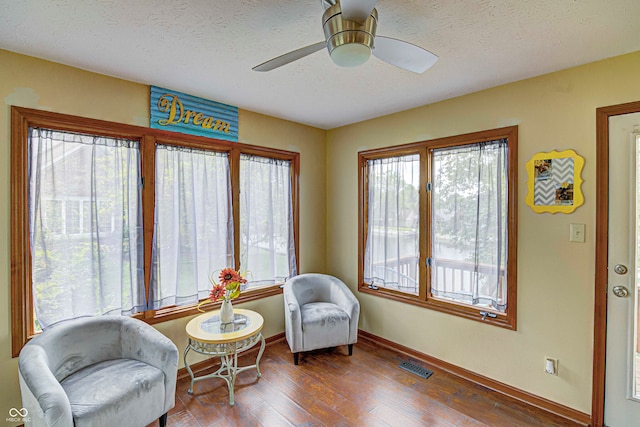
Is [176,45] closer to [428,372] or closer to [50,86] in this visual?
[50,86]

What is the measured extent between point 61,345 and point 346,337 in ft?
7.33

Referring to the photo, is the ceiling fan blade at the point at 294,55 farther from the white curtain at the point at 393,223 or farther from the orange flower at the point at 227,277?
the white curtain at the point at 393,223

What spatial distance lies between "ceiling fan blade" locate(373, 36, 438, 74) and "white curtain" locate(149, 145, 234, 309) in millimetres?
1962

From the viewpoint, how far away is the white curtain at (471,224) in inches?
97.1

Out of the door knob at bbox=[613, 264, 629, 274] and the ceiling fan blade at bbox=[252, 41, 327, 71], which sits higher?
the ceiling fan blade at bbox=[252, 41, 327, 71]

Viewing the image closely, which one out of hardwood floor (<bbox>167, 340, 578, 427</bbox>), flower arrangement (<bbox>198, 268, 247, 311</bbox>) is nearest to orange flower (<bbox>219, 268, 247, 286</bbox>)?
flower arrangement (<bbox>198, 268, 247, 311</bbox>)

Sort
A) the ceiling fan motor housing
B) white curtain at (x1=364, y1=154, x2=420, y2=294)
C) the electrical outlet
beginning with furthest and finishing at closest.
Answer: white curtain at (x1=364, y1=154, x2=420, y2=294) → the electrical outlet → the ceiling fan motor housing

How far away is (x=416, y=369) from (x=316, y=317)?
1.05 metres

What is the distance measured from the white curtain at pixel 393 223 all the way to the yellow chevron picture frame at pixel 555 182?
98cm

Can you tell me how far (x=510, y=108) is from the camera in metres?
2.37

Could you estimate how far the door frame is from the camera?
6.47 ft

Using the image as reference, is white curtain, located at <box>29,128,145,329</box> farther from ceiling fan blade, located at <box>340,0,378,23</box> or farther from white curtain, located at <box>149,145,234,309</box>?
ceiling fan blade, located at <box>340,0,378,23</box>

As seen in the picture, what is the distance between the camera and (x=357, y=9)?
1153 mm

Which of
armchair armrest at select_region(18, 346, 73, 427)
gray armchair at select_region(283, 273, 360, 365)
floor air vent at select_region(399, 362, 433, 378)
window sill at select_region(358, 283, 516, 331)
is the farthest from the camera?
gray armchair at select_region(283, 273, 360, 365)
